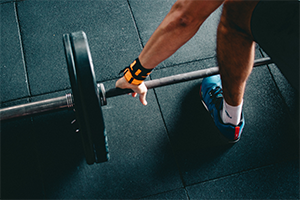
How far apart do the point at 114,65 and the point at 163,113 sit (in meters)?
0.42

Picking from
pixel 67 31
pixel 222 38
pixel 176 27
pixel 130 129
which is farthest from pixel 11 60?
pixel 222 38

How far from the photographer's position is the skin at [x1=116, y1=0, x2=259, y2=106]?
75 cm

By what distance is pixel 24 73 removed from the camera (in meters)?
1.36

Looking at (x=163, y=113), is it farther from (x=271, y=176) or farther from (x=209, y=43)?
(x=271, y=176)

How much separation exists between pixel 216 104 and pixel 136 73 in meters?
0.53

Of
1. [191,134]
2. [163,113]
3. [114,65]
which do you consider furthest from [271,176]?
[114,65]

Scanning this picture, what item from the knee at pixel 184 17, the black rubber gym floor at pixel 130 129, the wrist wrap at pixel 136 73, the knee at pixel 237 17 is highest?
the knee at pixel 184 17

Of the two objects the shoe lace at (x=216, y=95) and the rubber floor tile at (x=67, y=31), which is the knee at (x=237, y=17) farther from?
the rubber floor tile at (x=67, y=31)

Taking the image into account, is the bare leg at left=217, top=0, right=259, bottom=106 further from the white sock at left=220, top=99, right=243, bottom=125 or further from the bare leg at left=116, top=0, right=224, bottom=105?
the bare leg at left=116, top=0, right=224, bottom=105

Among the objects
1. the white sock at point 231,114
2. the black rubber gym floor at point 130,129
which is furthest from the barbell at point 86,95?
the white sock at point 231,114

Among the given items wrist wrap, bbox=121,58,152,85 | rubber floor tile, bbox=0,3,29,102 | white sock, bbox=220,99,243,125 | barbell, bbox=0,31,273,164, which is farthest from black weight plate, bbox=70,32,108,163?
rubber floor tile, bbox=0,3,29,102

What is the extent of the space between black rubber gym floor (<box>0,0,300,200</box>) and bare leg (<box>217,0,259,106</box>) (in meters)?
0.37

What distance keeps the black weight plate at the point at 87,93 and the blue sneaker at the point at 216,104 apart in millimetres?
679

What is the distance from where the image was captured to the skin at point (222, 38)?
0.75 meters
